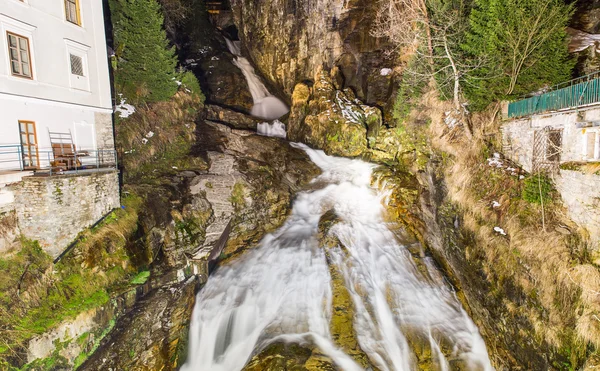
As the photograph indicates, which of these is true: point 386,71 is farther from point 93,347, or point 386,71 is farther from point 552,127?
point 93,347

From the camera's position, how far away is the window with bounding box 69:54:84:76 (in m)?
12.6

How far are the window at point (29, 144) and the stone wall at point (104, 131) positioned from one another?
2.56m

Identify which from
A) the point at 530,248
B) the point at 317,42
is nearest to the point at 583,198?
the point at 530,248

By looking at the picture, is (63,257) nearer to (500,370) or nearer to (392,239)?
(392,239)

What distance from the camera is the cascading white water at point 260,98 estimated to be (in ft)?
95.6

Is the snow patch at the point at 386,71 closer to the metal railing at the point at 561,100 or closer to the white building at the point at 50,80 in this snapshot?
the metal railing at the point at 561,100

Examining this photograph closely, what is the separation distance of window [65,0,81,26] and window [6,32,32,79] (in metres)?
2.50

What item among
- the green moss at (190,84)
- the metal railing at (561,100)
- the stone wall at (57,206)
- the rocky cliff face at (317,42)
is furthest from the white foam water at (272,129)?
the metal railing at (561,100)

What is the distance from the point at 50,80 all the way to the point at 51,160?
319 centimetres

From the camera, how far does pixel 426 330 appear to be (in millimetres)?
10102

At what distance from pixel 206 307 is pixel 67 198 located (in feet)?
21.8

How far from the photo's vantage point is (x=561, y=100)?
9.73m

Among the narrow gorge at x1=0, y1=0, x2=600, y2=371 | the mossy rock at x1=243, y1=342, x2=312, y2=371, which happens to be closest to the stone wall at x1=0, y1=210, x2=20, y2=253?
the narrow gorge at x1=0, y1=0, x2=600, y2=371

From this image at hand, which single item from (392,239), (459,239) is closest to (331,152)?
(392,239)
